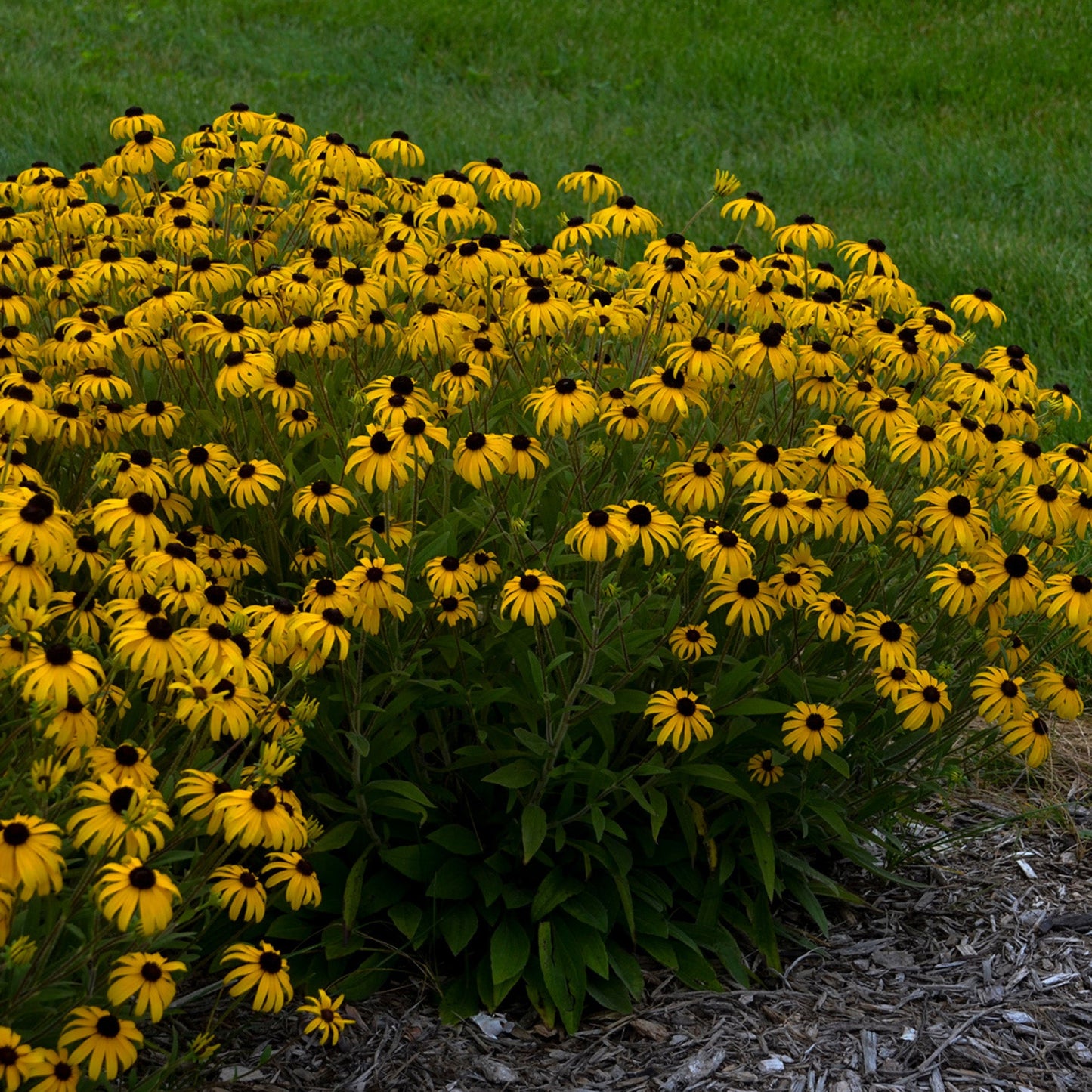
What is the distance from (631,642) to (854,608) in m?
0.80

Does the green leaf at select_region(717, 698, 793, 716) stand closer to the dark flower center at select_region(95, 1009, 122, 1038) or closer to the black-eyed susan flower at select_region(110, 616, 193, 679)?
the black-eyed susan flower at select_region(110, 616, 193, 679)

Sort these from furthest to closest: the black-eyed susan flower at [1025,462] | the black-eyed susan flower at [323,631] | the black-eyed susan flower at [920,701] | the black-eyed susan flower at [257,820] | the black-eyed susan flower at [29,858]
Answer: the black-eyed susan flower at [1025,462], the black-eyed susan flower at [920,701], the black-eyed susan flower at [323,631], the black-eyed susan flower at [257,820], the black-eyed susan flower at [29,858]

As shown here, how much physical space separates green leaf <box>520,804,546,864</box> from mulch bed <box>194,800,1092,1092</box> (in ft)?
1.74

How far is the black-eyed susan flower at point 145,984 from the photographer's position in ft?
7.98

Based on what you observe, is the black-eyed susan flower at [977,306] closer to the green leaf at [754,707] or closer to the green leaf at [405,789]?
the green leaf at [754,707]

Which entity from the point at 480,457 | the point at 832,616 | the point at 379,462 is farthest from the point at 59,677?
the point at 832,616

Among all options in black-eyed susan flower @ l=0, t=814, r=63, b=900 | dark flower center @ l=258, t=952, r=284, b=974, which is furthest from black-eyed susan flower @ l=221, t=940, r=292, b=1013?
black-eyed susan flower @ l=0, t=814, r=63, b=900

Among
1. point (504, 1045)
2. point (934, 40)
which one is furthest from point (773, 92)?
point (504, 1045)

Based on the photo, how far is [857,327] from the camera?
162 inches

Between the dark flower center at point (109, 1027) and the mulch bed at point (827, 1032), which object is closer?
the dark flower center at point (109, 1027)

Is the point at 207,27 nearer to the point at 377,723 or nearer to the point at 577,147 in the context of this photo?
the point at 577,147

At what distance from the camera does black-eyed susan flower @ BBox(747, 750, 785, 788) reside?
142 inches

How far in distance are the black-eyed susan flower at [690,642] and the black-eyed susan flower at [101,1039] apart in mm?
1572

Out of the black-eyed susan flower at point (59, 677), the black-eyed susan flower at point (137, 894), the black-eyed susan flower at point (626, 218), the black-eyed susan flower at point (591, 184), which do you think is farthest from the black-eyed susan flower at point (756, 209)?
the black-eyed susan flower at point (137, 894)
